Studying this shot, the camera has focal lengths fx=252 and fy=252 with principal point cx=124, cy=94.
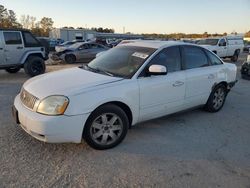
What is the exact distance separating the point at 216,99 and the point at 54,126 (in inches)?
144

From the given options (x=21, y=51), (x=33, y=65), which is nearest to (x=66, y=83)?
(x=21, y=51)

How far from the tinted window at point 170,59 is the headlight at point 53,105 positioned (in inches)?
65.3

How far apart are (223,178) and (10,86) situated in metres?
6.93

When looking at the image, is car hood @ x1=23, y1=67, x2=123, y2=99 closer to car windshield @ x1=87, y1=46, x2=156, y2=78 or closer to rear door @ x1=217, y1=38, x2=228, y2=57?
car windshield @ x1=87, y1=46, x2=156, y2=78

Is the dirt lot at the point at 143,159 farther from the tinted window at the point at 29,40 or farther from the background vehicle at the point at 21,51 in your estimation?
the tinted window at the point at 29,40

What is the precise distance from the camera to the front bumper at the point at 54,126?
124 inches

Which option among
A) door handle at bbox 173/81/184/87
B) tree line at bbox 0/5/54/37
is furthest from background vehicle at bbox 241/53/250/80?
tree line at bbox 0/5/54/37

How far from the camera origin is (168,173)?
3.09 metres

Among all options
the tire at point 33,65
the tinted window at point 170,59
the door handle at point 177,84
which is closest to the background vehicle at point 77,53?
the tire at point 33,65

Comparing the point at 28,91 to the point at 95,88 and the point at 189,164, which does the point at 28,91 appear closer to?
the point at 95,88

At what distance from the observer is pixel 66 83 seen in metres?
3.59

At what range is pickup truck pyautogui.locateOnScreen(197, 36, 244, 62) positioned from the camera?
16.5 meters

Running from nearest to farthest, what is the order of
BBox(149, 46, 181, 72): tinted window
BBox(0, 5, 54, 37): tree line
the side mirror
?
the side mirror, BBox(149, 46, 181, 72): tinted window, BBox(0, 5, 54, 37): tree line

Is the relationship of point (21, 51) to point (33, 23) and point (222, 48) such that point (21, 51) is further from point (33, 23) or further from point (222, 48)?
point (33, 23)
